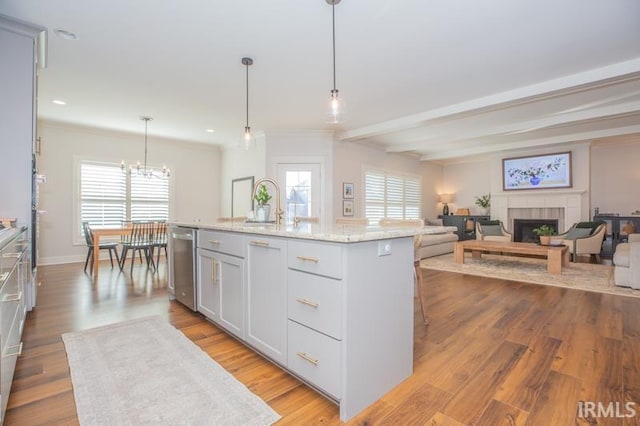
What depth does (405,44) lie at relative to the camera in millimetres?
2982

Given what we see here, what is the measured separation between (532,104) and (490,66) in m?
1.61

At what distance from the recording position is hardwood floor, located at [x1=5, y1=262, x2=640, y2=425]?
5.09 ft

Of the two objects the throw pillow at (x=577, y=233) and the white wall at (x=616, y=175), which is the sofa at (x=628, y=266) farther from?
the white wall at (x=616, y=175)

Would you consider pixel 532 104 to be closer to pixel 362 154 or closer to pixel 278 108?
pixel 362 154

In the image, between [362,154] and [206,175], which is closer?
[362,154]

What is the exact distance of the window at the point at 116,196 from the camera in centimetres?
599

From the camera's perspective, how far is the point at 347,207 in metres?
6.62

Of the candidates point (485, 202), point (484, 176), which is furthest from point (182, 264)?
point (484, 176)

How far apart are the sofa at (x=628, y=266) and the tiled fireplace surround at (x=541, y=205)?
11.4 ft

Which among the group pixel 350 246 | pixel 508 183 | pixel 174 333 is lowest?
pixel 174 333

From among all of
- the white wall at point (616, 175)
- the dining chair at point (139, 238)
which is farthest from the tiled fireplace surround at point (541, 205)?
the dining chair at point (139, 238)

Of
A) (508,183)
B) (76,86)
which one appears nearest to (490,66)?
(76,86)

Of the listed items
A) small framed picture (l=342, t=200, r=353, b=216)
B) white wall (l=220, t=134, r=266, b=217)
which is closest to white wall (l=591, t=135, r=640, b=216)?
small framed picture (l=342, t=200, r=353, b=216)

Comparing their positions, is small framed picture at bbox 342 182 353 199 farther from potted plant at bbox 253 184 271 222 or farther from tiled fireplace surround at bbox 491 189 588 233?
tiled fireplace surround at bbox 491 189 588 233
